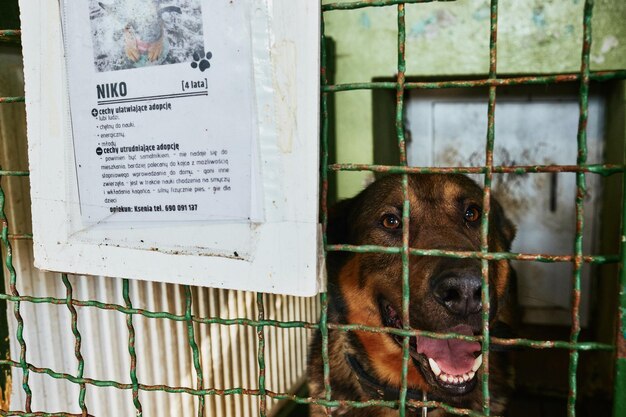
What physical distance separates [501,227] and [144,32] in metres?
2.07

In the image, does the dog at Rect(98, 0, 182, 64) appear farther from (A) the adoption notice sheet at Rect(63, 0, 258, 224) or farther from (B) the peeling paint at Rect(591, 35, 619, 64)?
(B) the peeling paint at Rect(591, 35, 619, 64)

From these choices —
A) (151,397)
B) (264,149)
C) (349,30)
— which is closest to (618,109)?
(349,30)

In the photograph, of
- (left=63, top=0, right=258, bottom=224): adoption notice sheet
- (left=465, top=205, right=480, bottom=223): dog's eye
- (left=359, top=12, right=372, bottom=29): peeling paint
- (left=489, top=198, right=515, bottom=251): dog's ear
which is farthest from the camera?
(left=359, top=12, right=372, bottom=29): peeling paint

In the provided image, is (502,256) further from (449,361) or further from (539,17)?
(539,17)

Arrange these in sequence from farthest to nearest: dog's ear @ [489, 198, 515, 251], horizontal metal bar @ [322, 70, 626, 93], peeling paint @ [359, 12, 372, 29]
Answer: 1. peeling paint @ [359, 12, 372, 29]
2. dog's ear @ [489, 198, 515, 251]
3. horizontal metal bar @ [322, 70, 626, 93]

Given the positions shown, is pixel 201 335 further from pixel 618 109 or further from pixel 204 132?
pixel 618 109

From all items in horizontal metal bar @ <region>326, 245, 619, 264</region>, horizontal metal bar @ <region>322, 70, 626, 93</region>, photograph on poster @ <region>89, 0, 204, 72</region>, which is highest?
photograph on poster @ <region>89, 0, 204, 72</region>

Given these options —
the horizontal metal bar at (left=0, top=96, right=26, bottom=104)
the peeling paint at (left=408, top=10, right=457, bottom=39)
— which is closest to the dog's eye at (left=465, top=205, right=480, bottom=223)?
the horizontal metal bar at (left=0, top=96, right=26, bottom=104)

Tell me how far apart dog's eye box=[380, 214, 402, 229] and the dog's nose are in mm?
718

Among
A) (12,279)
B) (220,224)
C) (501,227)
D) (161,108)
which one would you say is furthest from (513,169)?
(501,227)

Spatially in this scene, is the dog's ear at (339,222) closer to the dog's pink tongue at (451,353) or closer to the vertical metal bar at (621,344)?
the dog's pink tongue at (451,353)

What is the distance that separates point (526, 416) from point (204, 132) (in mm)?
→ 3862

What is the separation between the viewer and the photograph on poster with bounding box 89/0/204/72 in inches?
48.2

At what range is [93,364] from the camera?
6.29 feet
